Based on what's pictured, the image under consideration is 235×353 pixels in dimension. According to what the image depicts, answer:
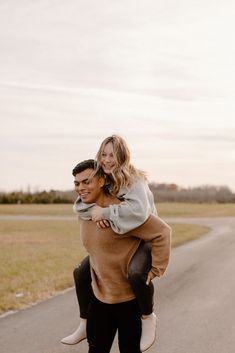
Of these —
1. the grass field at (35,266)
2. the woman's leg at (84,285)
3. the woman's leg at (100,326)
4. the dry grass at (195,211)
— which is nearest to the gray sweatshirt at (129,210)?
the woman's leg at (84,285)

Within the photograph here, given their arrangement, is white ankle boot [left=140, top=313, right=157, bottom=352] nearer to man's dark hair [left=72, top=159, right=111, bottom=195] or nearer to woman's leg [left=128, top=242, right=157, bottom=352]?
woman's leg [left=128, top=242, right=157, bottom=352]

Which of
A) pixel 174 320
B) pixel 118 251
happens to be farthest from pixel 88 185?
pixel 174 320

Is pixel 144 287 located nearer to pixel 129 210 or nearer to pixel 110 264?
pixel 110 264

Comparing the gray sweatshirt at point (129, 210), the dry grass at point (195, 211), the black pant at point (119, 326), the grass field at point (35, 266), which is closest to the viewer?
the gray sweatshirt at point (129, 210)

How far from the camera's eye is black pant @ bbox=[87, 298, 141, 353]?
3586mm

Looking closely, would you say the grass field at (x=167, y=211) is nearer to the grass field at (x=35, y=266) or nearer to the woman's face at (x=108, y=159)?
the grass field at (x=35, y=266)

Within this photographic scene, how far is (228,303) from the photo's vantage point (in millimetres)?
9023

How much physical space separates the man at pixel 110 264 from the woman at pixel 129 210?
6 centimetres

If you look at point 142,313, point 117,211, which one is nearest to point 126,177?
point 117,211

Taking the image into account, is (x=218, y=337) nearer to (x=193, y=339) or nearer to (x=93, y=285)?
(x=193, y=339)

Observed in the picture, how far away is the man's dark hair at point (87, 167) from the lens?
3.47 metres

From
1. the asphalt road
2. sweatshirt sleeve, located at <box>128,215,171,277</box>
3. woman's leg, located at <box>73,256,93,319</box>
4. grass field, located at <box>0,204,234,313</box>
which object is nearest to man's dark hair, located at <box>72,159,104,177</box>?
sweatshirt sleeve, located at <box>128,215,171,277</box>

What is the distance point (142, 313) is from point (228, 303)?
584 centimetres

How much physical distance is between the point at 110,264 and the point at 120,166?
595 millimetres
